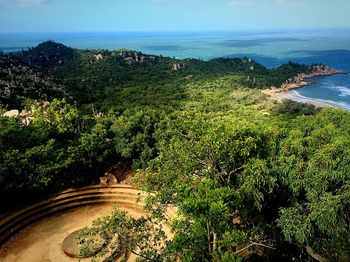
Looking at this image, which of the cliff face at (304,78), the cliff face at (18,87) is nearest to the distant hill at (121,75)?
the cliff face at (18,87)

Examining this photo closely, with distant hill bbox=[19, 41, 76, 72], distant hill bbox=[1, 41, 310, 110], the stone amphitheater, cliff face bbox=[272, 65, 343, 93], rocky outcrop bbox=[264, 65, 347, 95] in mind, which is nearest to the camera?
the stone amphitheater

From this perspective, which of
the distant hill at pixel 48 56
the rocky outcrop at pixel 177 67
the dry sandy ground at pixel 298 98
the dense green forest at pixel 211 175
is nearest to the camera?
the dense green forest at pixel 211 175

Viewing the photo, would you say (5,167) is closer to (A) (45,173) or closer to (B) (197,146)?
(A) (45,173)

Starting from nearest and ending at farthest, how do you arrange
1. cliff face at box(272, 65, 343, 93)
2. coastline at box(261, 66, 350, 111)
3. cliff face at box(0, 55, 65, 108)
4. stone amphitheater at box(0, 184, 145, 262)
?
stone amphitheater at box(0, 184, 145, 262), cliff face at box(0, 55, 65, 108), coastline at box(261, 66, 350, 111), cliff face at box(272, 65, 343, 93)

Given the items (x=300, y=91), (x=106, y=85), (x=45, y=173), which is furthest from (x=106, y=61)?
(x=45, y=173)

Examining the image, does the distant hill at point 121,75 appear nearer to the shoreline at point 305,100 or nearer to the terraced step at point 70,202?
the shoreline at point 305,100

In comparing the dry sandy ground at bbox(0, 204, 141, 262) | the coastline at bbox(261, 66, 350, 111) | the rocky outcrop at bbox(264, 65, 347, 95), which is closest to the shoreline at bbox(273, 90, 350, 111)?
the coastline at bbox(261, 66, 350, 111)

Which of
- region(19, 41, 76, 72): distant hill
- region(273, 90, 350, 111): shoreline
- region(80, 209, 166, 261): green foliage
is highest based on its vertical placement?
region(80, 209, 166, 261): green foliage

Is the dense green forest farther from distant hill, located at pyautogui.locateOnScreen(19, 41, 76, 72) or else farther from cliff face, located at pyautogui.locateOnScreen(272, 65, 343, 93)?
distant hill, located at pyautogui.locateOnScreen(19, 41, 76, 72)
